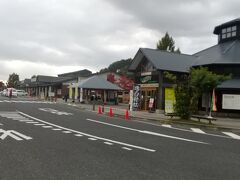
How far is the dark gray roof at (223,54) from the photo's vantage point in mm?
30911

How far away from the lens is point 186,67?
35062 mm

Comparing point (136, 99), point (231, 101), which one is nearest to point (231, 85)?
point (231, 101)

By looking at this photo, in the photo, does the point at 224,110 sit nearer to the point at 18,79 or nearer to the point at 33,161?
the point at 33,161

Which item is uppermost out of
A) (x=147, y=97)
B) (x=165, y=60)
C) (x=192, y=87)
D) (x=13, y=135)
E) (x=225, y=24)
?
(x=225, y=24)

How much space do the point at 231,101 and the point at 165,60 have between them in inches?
342

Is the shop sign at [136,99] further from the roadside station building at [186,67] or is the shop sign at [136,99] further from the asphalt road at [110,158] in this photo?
the asphalt road at [110,158]

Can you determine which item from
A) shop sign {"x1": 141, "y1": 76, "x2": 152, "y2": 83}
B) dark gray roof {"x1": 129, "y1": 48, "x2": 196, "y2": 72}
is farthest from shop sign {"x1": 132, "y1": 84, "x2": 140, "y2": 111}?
dark gray roof {"x1": 129, "y1": 48, "x2": 196, "y2": 72}

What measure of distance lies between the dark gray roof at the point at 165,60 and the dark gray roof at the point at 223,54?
1764 mm

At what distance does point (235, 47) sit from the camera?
111 feet

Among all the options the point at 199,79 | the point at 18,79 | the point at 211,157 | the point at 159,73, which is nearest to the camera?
the point at 211,157

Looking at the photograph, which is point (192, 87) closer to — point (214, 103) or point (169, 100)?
point (214, 103)

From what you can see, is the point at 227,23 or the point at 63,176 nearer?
the point at 63,176

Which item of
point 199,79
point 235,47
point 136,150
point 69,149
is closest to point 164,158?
point 136,150

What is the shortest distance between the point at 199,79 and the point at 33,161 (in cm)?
1589
